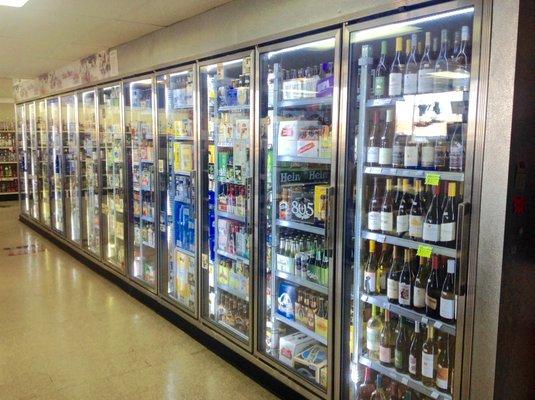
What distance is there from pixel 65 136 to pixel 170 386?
5.01 m

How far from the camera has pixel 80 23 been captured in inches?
167

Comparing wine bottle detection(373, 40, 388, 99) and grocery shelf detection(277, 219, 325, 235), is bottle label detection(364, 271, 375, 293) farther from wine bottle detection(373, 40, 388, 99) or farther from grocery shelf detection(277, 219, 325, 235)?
wine bottle detection(373, 40, 388, 99)

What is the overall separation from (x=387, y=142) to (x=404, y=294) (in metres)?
0.83

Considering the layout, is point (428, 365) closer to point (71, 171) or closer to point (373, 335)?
point (373, 335)

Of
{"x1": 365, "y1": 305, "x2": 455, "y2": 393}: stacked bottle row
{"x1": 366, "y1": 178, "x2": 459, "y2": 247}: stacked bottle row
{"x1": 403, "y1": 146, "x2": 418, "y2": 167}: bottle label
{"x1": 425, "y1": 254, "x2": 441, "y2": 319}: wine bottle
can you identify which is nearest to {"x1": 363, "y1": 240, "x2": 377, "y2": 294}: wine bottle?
{"x1": 365, "y1": 305, "x2": 455, "y2": 393}: stacked bottle row

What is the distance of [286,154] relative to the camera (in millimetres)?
3170

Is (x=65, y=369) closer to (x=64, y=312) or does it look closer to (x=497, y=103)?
(x=64, y=312)

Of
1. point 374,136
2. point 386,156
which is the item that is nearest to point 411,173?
point 386,156

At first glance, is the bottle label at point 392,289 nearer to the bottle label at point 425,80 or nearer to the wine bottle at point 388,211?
the wine bottle at point 388,211

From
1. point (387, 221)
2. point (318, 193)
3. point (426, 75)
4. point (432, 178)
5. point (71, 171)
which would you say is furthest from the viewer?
point (71, 171)

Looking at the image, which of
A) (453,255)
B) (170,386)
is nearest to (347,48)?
(453,255)

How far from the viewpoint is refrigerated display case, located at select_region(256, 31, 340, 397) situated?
119 inches

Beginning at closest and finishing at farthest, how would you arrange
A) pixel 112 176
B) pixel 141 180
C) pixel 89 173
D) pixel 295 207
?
pixel 295 207 → pixel 141 180 → pixel 112 176 → pixel 89 173

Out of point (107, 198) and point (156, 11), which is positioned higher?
point (156, 11)
